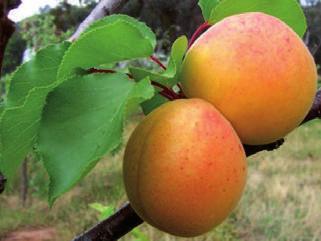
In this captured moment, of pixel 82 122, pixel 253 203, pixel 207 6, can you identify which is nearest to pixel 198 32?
pixel 207 6

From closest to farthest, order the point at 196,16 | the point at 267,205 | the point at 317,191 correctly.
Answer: the point at 267,205 < the point at 317,191 < the point at 196,16

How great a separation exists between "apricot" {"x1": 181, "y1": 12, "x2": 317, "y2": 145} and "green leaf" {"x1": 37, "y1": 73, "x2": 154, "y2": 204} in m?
0.07

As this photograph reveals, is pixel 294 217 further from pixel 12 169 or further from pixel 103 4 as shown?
pixel 12 169

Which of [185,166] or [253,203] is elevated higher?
[185,166]

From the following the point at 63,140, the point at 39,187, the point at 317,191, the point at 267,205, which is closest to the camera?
the point at 63,140

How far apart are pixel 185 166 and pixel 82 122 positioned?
0.08m

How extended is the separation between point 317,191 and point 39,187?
2933 millimetres

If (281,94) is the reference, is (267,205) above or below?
below

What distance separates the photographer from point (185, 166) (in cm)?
46

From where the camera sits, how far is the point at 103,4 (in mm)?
853

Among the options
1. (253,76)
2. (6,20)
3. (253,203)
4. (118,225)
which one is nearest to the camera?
(6,20)

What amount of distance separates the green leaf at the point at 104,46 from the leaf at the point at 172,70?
0.02 metres

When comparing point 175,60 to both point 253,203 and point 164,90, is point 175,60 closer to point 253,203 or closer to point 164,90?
point 164,90

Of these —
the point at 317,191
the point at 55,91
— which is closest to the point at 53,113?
the point at 55,91
